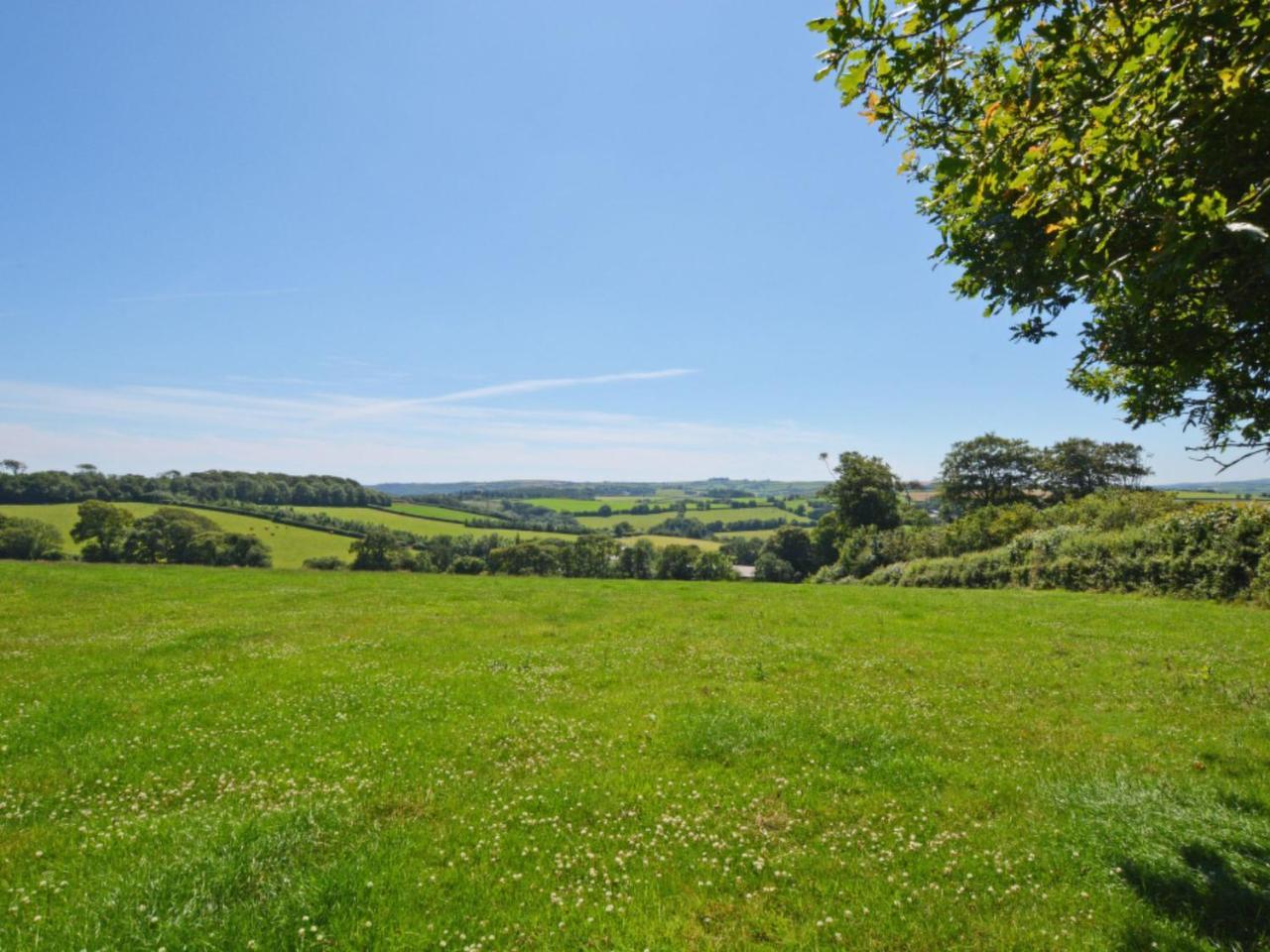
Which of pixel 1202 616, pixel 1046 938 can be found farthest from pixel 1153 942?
pixel 1202 616

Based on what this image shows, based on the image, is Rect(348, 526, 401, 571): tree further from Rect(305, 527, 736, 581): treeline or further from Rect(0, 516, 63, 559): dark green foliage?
Rect(0, 516, 63, 559): dark green foliage

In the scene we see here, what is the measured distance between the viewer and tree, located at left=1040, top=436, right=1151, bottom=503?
83438mm

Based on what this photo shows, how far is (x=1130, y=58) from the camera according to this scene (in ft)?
16.9

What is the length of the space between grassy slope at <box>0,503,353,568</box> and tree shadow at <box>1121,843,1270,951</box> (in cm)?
8458

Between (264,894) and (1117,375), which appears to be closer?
(264,894)

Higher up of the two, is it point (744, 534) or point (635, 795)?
point (635, 795)

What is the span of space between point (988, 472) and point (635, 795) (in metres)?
98.5

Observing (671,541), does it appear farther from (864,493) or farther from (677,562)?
(864,493)

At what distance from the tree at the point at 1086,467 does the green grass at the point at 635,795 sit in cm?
8292

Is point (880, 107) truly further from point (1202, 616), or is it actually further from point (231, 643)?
point (1202, 616)

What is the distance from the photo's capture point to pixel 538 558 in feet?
258

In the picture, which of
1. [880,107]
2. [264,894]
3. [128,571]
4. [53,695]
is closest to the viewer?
[264,894]

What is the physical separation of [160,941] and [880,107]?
1056cm

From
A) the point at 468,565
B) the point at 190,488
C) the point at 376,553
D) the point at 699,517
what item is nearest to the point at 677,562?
the point at 468,565
